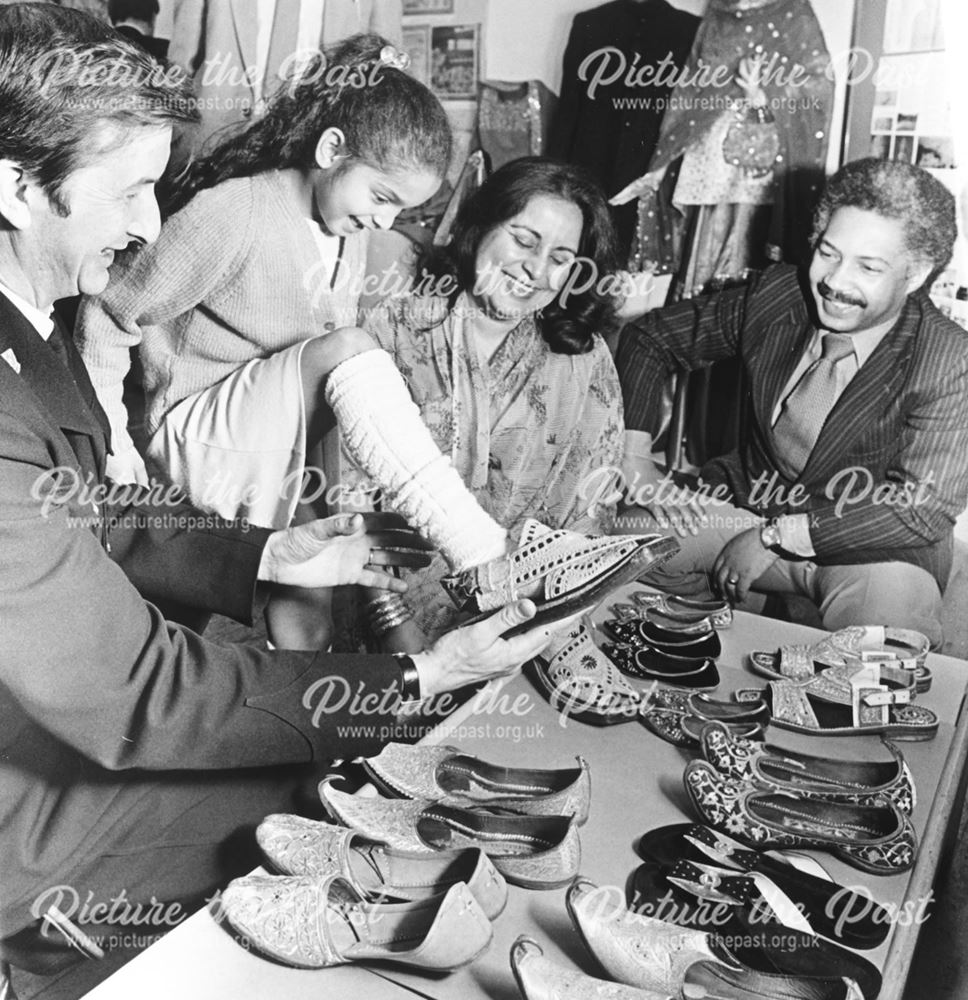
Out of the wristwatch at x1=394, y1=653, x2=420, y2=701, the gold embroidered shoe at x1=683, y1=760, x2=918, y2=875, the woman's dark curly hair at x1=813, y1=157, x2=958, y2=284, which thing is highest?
the woman's dark curly hair at x1=813, y1=157, x2=958, y2=284

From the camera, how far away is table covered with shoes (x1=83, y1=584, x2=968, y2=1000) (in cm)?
93

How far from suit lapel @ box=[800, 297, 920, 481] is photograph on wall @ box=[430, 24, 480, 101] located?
76cm

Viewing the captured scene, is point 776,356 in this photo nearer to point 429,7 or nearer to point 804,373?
point 804,373

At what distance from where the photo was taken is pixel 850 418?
1.56m

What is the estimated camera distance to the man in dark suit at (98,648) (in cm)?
97

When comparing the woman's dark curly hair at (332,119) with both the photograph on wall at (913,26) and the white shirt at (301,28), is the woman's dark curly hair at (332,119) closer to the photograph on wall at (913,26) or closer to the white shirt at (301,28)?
the white shirt at (301,28)

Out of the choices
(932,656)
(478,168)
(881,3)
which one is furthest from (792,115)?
(932,656)

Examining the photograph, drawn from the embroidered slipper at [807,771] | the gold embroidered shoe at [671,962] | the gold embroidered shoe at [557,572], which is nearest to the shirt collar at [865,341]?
the gold embroidered shoe at [557,572]

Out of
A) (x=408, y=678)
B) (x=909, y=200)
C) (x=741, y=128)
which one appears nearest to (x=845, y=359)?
(x=909, y=200)

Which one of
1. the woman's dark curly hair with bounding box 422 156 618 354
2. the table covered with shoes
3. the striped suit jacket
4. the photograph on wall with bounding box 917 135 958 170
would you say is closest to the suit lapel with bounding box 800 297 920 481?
the striped suit jacket

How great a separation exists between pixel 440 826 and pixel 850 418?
933 millimetres

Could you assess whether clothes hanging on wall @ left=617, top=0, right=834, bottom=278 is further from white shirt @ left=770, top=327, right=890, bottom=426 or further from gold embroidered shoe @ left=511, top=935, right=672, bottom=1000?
gold embroidered shoe @ left=511, top=935, right=672, bottom=1000

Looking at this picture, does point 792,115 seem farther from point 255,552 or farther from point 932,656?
point 255,552

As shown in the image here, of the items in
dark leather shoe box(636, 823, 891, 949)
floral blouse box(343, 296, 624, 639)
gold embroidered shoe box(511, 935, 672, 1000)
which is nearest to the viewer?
gold embroidered shoe box(511, 935, 672, 1000)
